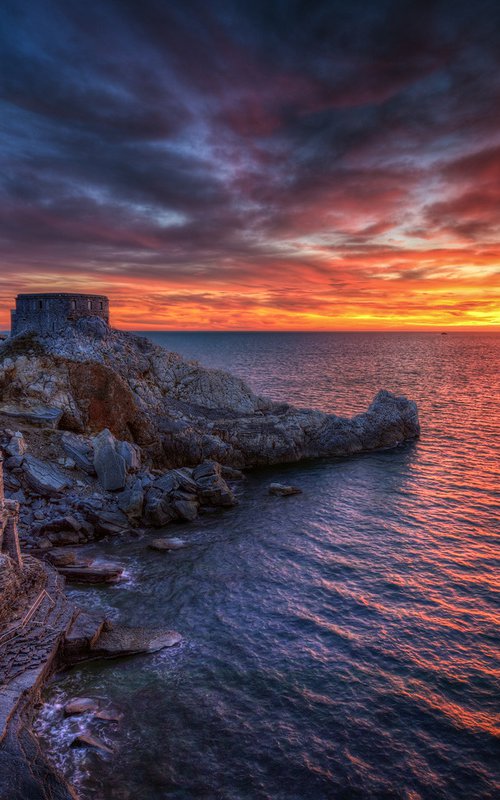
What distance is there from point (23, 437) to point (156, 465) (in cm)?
1429

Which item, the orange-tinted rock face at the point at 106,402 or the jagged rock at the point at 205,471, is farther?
the orange-tinted rock face at the point at 106,402

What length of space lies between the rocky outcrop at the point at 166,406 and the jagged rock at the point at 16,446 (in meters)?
7.28

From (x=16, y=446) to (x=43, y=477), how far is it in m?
4.10

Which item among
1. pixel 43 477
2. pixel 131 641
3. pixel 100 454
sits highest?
pixel 100 454

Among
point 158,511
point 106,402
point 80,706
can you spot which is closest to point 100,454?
point 158,511

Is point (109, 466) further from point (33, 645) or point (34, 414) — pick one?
point (33, 645)

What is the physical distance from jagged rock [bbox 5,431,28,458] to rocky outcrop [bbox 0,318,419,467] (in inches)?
287

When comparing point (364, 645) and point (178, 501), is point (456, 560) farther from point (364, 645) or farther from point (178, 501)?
point (178, 501)

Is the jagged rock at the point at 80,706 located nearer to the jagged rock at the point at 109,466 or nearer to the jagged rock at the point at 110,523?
the jagged rock at the point at 110,523

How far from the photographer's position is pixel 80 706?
68.8 ft

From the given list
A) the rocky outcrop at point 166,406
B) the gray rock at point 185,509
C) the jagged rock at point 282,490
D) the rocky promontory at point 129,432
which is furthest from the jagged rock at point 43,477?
the jagged rock at point 282,490

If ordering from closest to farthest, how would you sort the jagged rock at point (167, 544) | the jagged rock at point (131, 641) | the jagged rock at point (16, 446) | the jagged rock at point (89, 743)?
the jagged rock at point (89, 743)
the jagged rock at point (131, 641)
the jagged rock at point (167, 544)
the jagged rock at point (16, 446)

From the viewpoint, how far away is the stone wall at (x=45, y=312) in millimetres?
58062

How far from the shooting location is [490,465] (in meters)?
55.3
